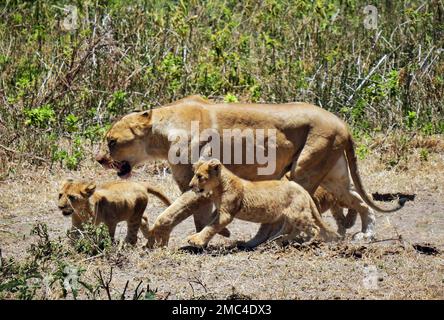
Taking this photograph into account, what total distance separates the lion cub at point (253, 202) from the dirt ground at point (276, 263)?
235 mm

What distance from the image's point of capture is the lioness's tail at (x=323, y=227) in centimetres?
955

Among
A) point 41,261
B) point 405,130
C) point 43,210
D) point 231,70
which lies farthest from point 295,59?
point 41,261

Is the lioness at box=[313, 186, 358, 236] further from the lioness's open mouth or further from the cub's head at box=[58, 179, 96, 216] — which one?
the cub's head at box=[58, 179, 96, 216]

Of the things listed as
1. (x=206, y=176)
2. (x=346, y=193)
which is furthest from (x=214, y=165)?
(x=346, y=193)

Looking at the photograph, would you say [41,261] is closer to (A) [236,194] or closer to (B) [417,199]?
(A) [236,194]

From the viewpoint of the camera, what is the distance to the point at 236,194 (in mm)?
9289

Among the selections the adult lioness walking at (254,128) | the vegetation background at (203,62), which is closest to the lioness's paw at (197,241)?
the adult lioness walking at (254,128)

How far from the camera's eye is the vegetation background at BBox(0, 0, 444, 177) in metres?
13.5

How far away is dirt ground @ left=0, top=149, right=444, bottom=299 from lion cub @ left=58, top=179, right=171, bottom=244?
0.94 ft

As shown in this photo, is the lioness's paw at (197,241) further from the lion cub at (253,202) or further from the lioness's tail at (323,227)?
the lioness's tail at (323,227)

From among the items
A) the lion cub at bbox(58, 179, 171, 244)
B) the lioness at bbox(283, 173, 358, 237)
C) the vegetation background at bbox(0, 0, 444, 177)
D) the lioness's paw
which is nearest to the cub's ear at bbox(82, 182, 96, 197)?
the lion cub at bbox(58, 179, 171, 244)

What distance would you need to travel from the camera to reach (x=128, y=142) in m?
10.2

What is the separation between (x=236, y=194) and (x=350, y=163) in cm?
151

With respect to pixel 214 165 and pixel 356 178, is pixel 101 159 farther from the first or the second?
pixel 356 178
